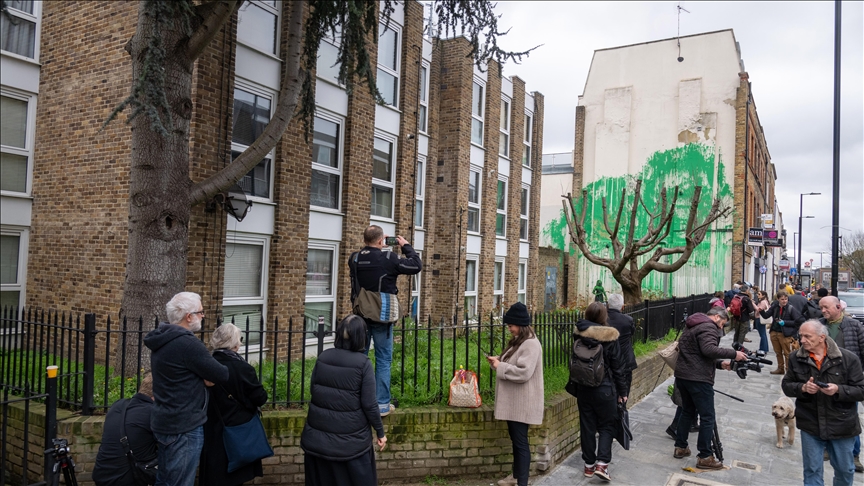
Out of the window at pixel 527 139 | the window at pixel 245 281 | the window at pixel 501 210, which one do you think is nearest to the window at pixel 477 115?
the window at pixel 501 210

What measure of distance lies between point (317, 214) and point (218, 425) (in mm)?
6489

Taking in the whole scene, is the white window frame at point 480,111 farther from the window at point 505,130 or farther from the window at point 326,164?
the window at point 326,164

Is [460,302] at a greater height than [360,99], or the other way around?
[360,99]

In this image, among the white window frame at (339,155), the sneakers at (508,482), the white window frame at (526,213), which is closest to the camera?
the sneakers at (508,482)

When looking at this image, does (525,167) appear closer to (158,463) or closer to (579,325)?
(579,325)

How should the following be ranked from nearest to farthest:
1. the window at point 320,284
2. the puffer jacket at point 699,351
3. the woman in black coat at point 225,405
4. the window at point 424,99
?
1. the woman in black coat at point 225,405
2. the puffer jacket at point 699,351
3. the window at point 320,284
4. the window at point 424,99

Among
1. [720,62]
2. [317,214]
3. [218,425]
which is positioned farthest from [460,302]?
[720,62]

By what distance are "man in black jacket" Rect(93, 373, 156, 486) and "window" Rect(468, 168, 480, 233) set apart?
42.3 ft

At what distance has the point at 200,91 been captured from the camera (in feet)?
26.9

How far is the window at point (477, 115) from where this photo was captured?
16828mm

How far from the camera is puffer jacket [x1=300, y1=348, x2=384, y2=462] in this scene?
4.09 m

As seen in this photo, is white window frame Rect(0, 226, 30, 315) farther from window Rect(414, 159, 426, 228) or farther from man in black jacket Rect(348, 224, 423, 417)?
window Rect(414, 159, 426, 228)

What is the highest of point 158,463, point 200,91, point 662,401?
point 200,91

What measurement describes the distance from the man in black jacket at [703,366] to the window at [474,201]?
10436 mm
